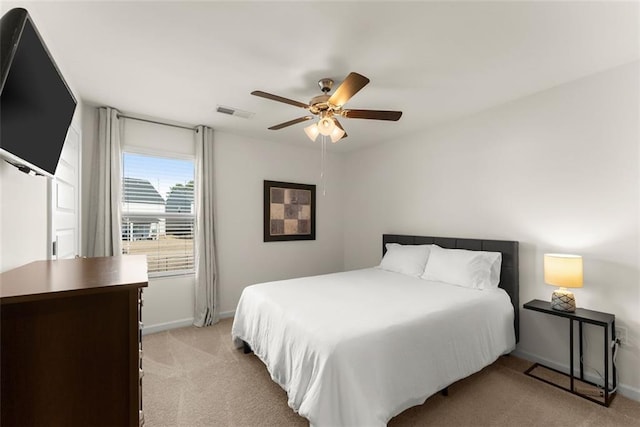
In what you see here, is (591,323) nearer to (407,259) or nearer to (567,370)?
(567,370)

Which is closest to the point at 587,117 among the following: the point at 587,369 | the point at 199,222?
the point at 587,369

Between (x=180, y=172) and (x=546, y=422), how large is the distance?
4292mm

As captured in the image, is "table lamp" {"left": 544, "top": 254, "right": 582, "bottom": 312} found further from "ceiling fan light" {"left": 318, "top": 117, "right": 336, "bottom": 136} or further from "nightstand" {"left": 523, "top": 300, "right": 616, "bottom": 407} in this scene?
"ceiling fan light" {"left": 318, "top": 117, "right": 336, "bottom": 136}

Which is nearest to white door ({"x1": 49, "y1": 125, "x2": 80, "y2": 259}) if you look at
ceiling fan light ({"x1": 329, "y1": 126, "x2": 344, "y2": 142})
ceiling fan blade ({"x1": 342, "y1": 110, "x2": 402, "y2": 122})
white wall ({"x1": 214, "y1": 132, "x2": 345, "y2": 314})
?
white wall ({"x1": 214, "y1": 132, "x2": 345, "y2": 314})

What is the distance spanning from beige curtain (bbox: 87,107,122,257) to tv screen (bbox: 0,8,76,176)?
5.50 ft

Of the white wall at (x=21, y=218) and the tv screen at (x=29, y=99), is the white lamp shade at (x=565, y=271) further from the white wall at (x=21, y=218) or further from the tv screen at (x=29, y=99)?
the white wall at (x=21, y=218)

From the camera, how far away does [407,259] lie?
139 inches

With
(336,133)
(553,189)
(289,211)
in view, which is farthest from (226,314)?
(553,189)

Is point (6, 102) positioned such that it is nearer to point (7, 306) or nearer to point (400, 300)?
point (7, 306)

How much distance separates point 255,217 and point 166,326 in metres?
1.79

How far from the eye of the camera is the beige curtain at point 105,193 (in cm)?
311

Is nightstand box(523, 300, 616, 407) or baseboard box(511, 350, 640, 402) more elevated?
nightstand box(523, 300, 616, 407)

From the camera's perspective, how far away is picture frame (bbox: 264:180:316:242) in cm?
439

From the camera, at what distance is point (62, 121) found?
65.2 inches
